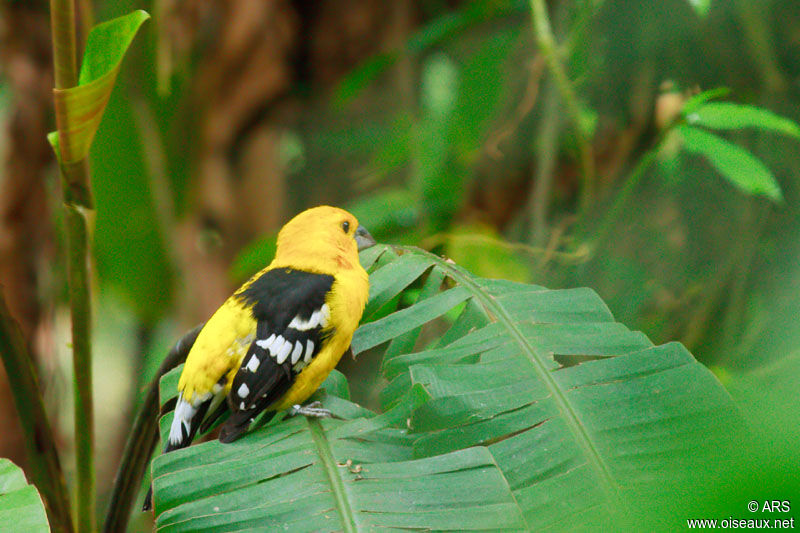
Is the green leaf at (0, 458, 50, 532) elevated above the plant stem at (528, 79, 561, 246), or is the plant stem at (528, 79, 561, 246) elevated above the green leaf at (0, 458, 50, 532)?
the green leaf at (0, 458, 50, 532)

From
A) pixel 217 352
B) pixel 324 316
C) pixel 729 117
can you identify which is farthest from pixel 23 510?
pixel 729 117

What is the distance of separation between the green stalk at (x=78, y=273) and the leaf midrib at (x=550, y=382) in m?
0.88

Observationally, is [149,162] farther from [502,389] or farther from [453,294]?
[502,389]

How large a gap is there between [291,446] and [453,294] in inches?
20.8

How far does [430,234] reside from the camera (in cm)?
393

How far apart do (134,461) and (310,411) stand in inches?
19.3

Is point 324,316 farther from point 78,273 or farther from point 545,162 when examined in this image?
point 545,162

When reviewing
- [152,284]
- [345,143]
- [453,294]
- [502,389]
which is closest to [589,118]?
[345,143]

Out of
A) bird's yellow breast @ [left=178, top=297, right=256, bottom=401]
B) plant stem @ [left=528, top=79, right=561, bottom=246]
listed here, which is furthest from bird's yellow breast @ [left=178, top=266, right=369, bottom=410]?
plant stem @ [left=528, top=79, right=561, bottom=246]

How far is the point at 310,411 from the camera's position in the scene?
1703 millimetres

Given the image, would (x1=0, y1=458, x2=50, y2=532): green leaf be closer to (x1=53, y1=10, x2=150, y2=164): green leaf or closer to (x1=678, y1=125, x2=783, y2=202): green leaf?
(x1=53, y1=10, x2=150, y2=164): green leaf

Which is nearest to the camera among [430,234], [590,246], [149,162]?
[590,246]

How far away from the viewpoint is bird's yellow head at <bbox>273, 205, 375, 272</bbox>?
213cm

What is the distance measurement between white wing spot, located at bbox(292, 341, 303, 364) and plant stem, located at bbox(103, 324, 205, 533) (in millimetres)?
287
